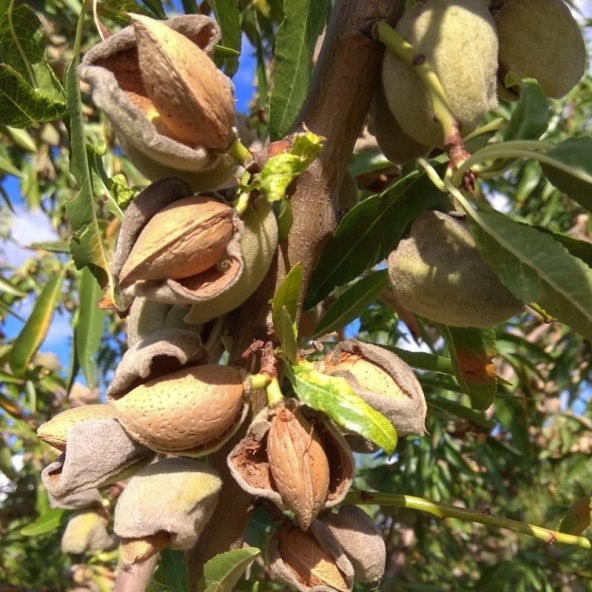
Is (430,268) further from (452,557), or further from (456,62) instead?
(452,557)

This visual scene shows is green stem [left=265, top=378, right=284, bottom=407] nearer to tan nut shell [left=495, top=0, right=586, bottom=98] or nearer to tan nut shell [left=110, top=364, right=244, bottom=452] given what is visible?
tan nut shell [left=110, top=364, right=244, bottom=452]

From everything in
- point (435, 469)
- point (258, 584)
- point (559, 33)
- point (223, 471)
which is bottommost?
point (435, 469)

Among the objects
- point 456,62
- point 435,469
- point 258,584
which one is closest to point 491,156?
point 456,62

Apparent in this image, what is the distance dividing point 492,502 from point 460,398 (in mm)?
520

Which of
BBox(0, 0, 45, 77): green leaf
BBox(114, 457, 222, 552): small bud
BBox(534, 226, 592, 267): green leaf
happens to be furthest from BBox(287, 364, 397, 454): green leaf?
BBox(0, 0, 45, 77): green leaf

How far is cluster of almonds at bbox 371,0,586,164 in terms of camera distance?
0.83 m

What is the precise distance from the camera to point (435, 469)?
2.66 m

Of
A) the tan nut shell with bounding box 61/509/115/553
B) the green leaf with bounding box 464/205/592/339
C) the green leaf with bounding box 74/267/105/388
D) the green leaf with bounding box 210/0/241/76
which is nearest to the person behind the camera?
the green leaf with bounding box 464/205/592/339

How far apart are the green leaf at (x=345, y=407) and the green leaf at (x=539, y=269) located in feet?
0.62

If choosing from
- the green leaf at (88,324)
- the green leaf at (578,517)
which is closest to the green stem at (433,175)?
the green leaf at (578,517)

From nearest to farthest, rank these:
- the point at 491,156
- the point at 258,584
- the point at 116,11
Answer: the point at 491,156
the point at 116,11
the point at 258,584

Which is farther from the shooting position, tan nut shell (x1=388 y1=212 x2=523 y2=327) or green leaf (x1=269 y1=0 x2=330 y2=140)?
green leaf (x1=269 y1=0 x2=330 y2=140)

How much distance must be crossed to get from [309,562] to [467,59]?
0.60 meters

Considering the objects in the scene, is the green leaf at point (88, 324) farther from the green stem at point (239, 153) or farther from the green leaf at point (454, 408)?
the green stem at point (239, 153)
